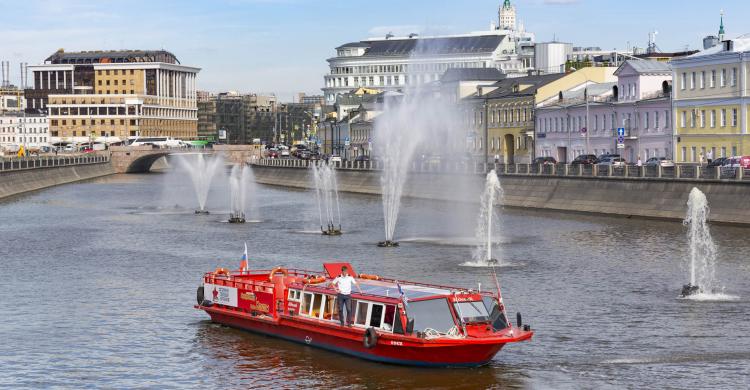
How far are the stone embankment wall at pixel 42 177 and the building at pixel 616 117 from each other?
50.8m

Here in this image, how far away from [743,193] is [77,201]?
63.1 metres

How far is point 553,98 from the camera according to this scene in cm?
13075

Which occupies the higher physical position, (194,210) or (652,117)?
(652,117)

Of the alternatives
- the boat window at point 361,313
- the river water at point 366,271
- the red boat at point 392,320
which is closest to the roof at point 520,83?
the river water at point 366,271

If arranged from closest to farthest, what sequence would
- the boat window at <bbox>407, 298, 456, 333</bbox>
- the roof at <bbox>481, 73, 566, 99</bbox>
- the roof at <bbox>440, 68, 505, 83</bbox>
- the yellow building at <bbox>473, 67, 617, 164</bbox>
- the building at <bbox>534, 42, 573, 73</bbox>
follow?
1. the boat window at <bbox>407, 298, 456, 333</bbox>
2. the yellow building at <bbox>473, 67, 617, 164</bbox>
3. the roof at <bbox>481, 73, 566, 99</bbox>
4. the roof at <bbox>440, 68, 505, 83</bbox>
5. the building at <bbox>534, 42, 573, 73</bbox>

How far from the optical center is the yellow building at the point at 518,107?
13188cm

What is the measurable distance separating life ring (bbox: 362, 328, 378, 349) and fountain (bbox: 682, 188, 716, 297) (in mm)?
16026

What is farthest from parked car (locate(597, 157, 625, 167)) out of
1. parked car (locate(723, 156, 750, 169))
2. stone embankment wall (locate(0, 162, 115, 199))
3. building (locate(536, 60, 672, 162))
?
stone embankment wall (locate(0, 162, 115, 199))

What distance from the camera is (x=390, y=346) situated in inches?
1377

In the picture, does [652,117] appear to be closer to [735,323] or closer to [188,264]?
[188,264]

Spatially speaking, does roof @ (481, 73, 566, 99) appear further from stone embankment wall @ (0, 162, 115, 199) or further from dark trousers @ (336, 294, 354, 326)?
dark trousers @ (336, 294, 354, 326)

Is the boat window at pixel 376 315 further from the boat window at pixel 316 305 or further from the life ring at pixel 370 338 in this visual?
the boat window at pixel 316 305

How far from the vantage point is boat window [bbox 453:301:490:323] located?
34.7 meters

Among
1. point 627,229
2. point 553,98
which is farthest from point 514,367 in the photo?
point 553,98
